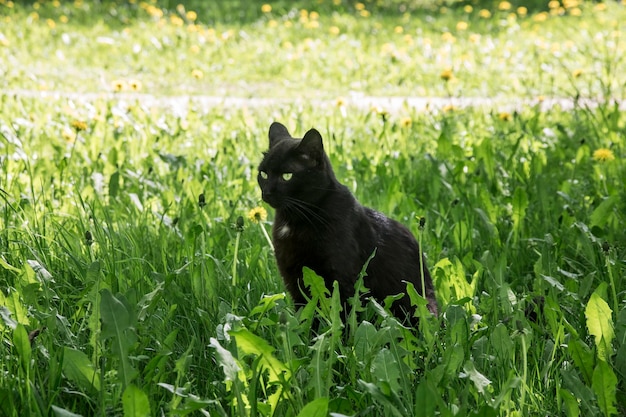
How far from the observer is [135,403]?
192 centimetres

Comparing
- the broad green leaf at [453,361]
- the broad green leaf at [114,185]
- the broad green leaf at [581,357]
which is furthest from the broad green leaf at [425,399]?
the broad green leaf at [114,185]

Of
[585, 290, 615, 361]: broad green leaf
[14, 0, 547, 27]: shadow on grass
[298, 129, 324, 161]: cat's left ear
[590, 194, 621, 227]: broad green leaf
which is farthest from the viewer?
[14, 0, 547, 27]: shadow on grass

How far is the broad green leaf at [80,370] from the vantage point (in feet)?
7.04

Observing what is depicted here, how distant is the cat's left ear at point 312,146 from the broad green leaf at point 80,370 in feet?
3.69

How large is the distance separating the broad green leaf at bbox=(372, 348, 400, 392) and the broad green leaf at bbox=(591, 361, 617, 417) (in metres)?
0.48

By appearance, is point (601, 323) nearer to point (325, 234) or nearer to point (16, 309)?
point (325, 234)

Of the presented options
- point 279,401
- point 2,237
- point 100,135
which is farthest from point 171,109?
point 279,401

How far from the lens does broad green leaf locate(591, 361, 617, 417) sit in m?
2.10

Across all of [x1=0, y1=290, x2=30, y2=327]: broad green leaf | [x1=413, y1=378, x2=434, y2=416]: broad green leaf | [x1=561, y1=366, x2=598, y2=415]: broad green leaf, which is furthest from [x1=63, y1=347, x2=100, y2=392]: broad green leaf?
[x1=561, y1=366, x2=598, y2=415]: broad green leaf

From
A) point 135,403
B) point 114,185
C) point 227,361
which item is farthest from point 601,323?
point 114,185

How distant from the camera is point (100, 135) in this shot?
5.44 m

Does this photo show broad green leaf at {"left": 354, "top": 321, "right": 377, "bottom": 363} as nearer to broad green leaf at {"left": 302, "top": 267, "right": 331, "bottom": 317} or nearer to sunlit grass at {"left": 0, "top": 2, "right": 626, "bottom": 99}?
broad green leaf at {"left": 302, "top": 267, "right": 331, "bottom": 317}

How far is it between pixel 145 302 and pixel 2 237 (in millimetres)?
960

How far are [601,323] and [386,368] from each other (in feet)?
2.14
